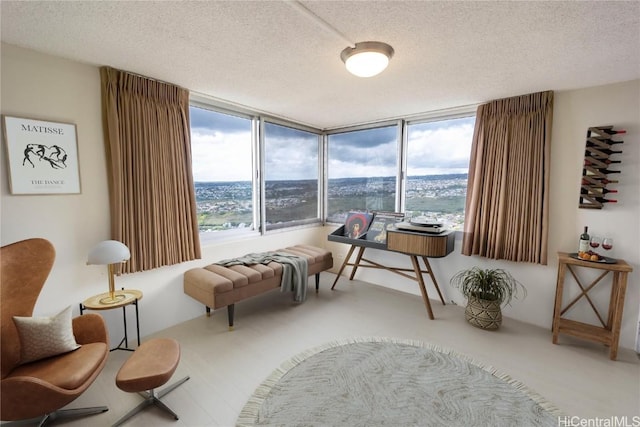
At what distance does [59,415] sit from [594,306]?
176 inches

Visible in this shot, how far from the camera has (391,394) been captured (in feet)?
6.64

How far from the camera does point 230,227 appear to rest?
12.2 feet

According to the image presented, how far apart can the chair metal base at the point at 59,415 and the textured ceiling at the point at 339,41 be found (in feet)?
7.95

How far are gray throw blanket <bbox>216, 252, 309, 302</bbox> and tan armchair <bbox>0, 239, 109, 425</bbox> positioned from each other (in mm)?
1508

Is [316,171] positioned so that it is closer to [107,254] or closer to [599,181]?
[107,254]

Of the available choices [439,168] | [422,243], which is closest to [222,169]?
[422,243]

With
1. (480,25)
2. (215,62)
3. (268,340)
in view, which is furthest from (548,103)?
(268,340)

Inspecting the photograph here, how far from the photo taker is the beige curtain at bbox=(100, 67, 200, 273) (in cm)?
246

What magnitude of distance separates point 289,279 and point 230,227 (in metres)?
1.09

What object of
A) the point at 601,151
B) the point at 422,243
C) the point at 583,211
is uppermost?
the point at 601,151

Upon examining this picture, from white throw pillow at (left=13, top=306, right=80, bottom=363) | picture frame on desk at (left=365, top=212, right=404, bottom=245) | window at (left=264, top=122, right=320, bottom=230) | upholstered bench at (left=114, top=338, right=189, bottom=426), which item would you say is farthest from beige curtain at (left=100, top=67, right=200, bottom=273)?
picture frame on desk at (left=365, top=212, right=404, bottom=245)

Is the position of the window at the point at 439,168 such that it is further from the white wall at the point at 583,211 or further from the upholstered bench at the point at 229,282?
the upholstered bench at the point at 229,282

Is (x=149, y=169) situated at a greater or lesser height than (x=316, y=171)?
lesser

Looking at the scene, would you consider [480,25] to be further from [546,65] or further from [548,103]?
[548,103]
